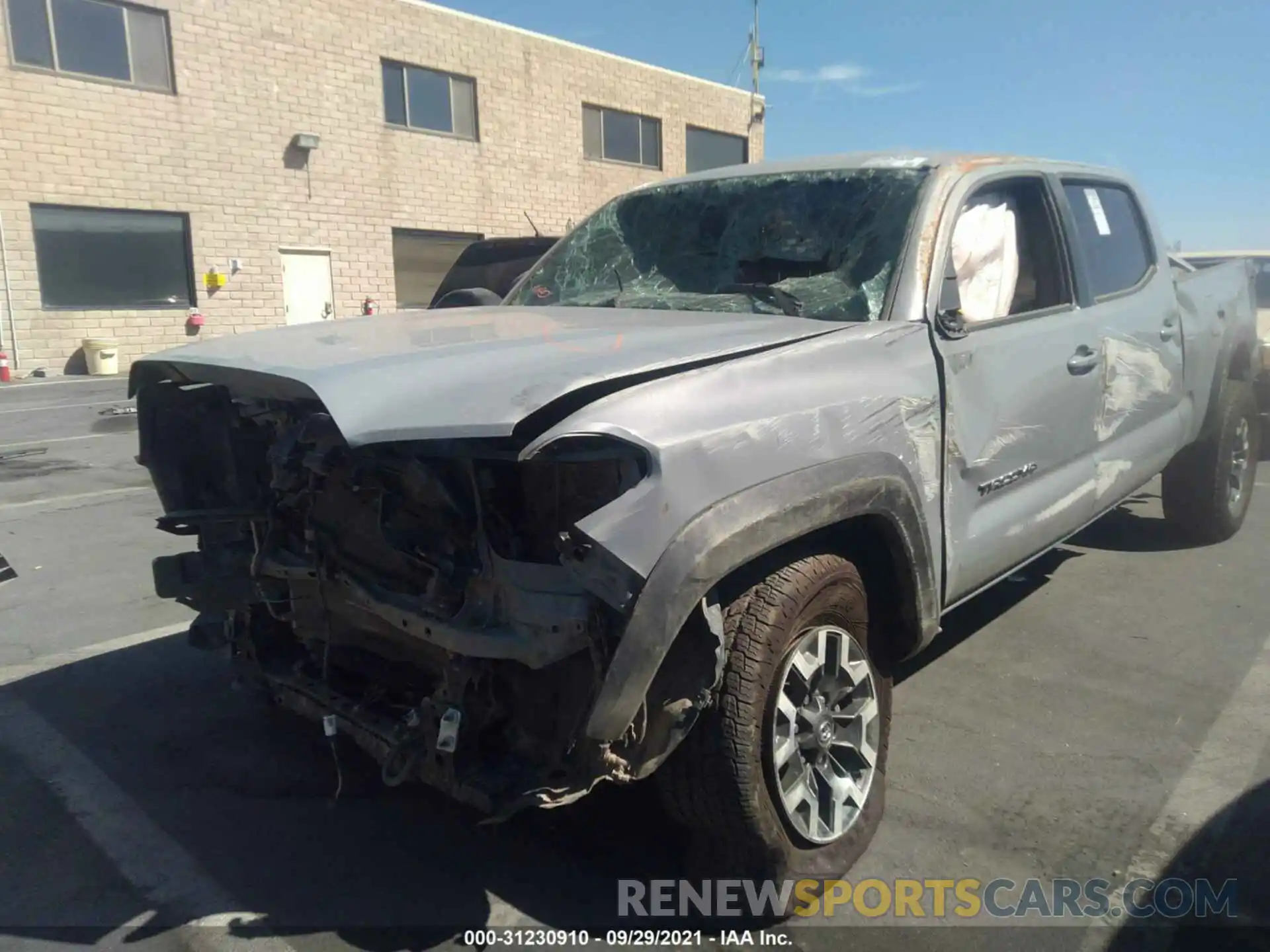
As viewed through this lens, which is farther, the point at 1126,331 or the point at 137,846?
the point at 1126,331

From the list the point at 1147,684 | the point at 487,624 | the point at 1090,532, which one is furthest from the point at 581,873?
the point at 1090,532

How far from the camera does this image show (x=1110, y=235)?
15.0ft

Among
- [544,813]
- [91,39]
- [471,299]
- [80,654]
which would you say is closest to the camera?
[544,813]

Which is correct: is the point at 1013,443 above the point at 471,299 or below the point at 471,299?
below

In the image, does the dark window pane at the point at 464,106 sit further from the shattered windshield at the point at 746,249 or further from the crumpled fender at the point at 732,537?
the crumpled fender at the point at 732,537

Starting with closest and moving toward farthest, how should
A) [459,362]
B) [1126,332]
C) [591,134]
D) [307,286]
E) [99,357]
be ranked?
[459,362] < [1126,332] < [99,357] < [307,286] < [591,134]

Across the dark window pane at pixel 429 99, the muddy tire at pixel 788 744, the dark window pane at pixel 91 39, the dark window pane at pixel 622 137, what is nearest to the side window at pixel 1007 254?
the muddy tire at pixel 788 744

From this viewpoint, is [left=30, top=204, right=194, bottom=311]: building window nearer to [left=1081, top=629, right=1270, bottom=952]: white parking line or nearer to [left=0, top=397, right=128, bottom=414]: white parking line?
[left=0, top=397, right=128, bottom=414]: white parking line

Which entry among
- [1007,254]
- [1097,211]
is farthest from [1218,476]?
[1007,254]

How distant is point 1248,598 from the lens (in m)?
5.01

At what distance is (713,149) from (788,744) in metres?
27.9

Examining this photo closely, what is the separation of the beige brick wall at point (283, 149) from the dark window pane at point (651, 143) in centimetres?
136

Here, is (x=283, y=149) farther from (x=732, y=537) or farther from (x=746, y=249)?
(x=732, y=537)

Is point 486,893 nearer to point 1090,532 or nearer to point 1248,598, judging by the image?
point 1248,598
